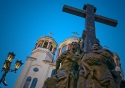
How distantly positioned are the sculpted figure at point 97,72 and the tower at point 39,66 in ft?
75.2

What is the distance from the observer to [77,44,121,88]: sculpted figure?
10.8 ft

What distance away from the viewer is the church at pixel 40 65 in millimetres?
26052

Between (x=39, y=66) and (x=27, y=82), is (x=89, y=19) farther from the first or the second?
(x=39, y=66)

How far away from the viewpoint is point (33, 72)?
27938 millimetres

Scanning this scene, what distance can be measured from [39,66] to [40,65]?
271mm

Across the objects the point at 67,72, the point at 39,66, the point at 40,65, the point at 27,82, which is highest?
the point at 40,65

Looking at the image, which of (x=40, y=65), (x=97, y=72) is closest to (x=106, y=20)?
(x=97, y=72)

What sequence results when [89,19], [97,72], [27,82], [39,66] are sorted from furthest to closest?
1. [39,66]
2. [27,82]
3. [89,19]
4. [97,72]

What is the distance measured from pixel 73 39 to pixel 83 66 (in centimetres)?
3361

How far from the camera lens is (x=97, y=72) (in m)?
3.52

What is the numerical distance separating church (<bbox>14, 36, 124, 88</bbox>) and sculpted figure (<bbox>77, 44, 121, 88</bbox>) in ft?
74.7

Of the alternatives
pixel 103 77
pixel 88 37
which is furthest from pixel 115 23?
pixel 103 77

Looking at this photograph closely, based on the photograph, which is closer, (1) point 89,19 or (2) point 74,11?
(1) point 89,19

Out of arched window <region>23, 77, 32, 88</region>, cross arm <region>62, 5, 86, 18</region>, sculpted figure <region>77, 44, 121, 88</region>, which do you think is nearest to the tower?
arched window <region>23, 77, 32, 88</region>
